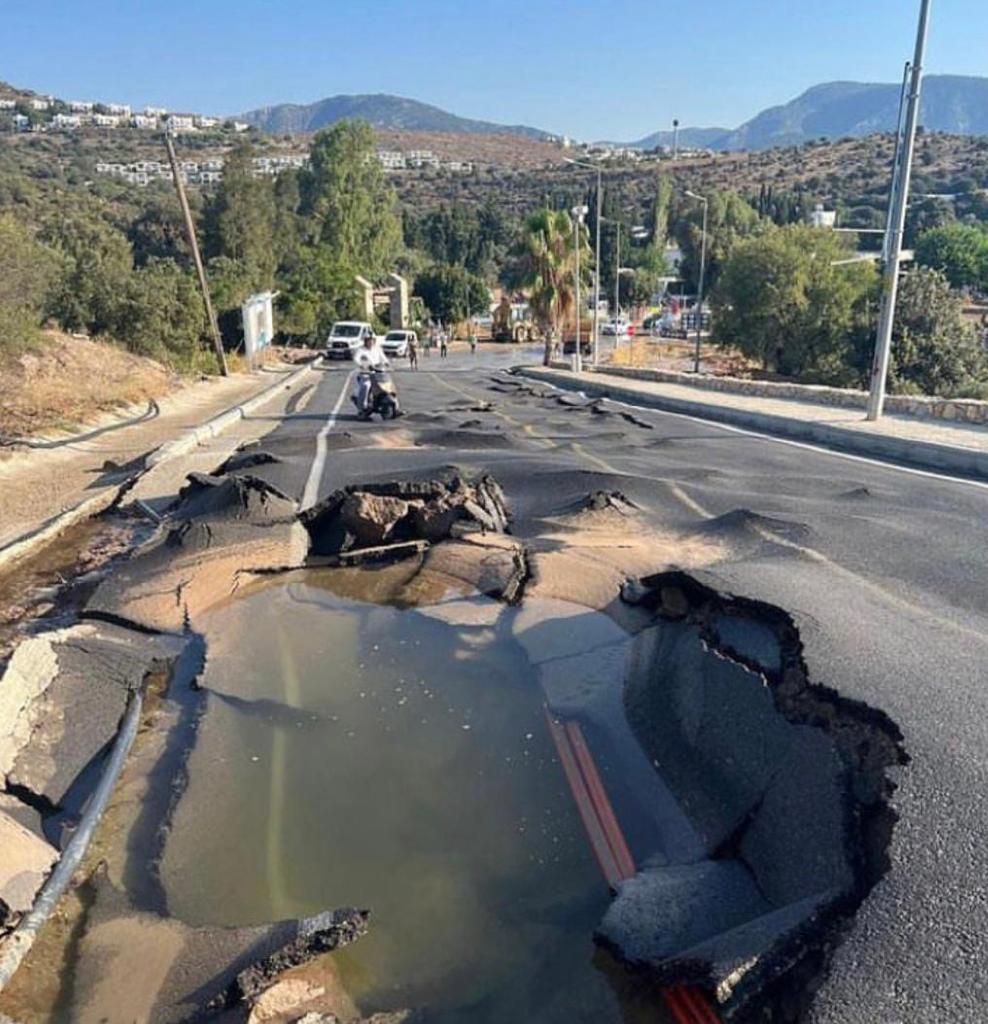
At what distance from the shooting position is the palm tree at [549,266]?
49.1 m

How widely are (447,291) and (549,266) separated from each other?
38277 millimetres

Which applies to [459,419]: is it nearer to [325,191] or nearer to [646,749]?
[646,749]

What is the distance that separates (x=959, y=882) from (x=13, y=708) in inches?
197

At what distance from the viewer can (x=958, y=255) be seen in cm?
8062

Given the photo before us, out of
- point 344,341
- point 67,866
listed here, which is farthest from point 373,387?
point 344,341

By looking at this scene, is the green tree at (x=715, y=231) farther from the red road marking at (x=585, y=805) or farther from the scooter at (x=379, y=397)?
the red road marking at (x=585, y=805)

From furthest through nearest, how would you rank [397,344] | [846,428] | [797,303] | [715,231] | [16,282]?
[715,231]
[397,344]
[797,303]
[16,282]
[846,428]

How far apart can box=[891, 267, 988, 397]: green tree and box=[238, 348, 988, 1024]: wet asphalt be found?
18075 millimetres

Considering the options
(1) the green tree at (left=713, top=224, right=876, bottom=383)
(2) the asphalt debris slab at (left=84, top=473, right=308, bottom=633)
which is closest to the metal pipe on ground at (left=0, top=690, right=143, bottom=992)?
(2) the asphalt debris slab at (left=84, top=473, right=308, bottom=633)

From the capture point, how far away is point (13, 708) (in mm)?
5477

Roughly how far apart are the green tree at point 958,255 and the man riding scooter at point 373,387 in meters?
74.4

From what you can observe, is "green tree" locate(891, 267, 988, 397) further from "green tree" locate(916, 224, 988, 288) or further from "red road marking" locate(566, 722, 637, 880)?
"green tree" locate(916, 224, 988, 288)

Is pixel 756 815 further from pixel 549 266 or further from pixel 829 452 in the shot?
pixel 549 266

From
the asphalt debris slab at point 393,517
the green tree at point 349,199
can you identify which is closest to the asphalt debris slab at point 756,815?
the asphalt debris slab at point 393,517
